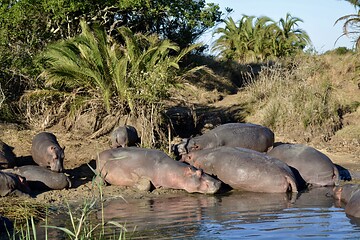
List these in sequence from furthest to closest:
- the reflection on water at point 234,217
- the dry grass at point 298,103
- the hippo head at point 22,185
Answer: the dry grass at point 298,103
the hippo head at point 22,185
the reflection on water at point 234,217

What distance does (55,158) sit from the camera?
1239 centimetres

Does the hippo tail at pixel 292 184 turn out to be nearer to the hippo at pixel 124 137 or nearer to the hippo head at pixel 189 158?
the hippo head at pixel 189 158

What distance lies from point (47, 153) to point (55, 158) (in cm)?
34

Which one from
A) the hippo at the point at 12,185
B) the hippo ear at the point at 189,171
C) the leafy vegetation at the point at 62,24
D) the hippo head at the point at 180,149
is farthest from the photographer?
the leafy vegetation at the point at 62,24

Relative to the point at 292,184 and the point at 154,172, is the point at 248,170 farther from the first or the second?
the point at 154,172

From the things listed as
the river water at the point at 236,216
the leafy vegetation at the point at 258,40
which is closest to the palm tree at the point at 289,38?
the leafy vegetation at the point at 258,40

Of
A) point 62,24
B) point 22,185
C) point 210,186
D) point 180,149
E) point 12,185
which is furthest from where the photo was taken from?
point 62,24

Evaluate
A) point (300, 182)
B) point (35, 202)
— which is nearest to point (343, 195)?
point (300, 182)

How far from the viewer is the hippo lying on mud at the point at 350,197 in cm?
946

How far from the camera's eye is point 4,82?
16.5 meters

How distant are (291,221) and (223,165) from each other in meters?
3.22

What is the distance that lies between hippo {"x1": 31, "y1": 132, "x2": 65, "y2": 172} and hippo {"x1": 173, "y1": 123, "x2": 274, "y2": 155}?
271 cm

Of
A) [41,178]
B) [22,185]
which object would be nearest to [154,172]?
[41,178]

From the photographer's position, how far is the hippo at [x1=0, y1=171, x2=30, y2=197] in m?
10.8
